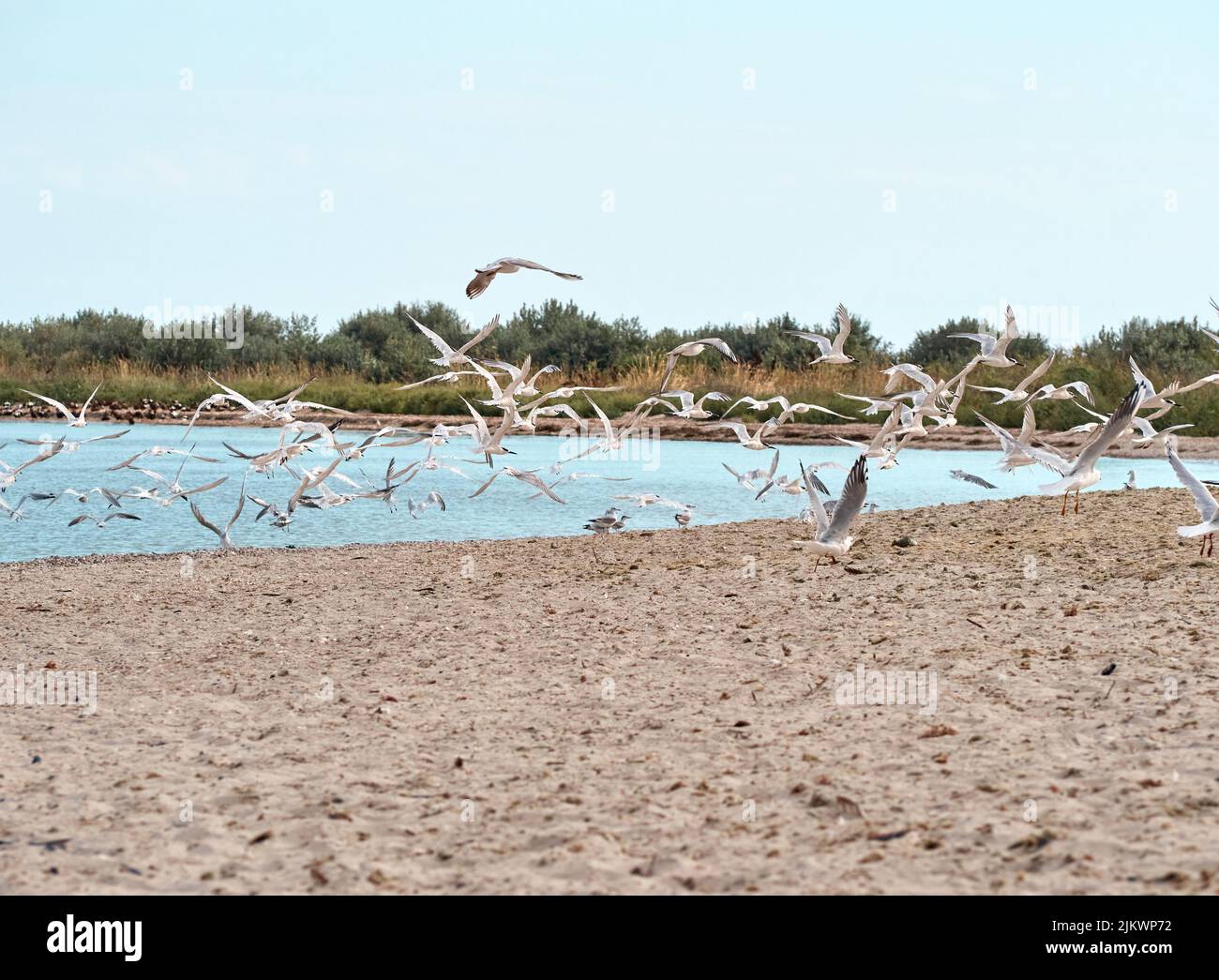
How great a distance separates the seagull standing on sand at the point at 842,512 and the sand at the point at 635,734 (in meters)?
0.34

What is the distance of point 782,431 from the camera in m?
28.0

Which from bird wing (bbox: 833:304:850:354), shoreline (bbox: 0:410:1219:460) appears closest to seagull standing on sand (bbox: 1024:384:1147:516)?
bird wing (bbox: 833:304:850:354)

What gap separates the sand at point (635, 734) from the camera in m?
3.68

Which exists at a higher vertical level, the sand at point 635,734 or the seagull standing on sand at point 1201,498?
the seagull standing on sand at point 1201,498

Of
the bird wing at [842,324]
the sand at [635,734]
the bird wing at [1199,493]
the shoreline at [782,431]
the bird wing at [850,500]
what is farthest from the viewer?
the shoreline at [782,431]

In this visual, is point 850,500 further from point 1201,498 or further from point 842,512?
point 1201,498

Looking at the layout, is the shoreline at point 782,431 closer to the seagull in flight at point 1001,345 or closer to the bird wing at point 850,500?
the seagull in flight at point 1001,345

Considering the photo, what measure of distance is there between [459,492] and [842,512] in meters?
10.7

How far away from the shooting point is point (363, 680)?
607cm

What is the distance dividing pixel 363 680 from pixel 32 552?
7.16 metres

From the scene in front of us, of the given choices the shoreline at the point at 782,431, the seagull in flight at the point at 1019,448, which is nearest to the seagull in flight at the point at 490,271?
the seagull in flight at the point at 1019,448

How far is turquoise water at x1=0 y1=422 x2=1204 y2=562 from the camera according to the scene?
514 inches
